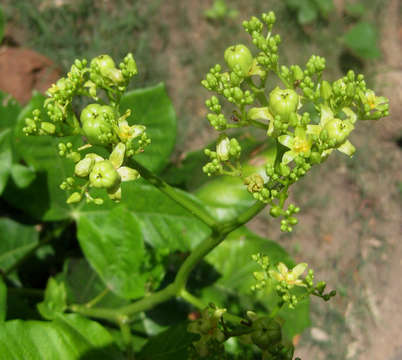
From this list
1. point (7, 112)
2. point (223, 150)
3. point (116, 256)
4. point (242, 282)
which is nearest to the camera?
point (223, 150)

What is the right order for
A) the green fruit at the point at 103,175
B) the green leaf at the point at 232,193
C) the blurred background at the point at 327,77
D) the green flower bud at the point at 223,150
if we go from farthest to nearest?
1. the blurred background at the point at 327,77
2. the green leaf at the point at 232,193
3. the green flower bud at the point at 223,150
4. the green fruit at the point at 103,175

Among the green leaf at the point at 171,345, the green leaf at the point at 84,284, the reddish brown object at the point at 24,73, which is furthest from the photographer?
the reddish brown object at the point at 24,73

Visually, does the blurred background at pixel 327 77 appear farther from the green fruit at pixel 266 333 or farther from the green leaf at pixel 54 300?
the green fruit at pixel 266 333

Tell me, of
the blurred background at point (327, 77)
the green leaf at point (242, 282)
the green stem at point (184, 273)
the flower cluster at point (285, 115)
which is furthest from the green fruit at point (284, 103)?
the blurred background at point (327, 77)

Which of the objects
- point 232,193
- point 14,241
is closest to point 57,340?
point 14,241

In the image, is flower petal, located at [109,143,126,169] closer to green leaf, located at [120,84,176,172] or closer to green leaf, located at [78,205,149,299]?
green leaf, located at [78,205,149,299]

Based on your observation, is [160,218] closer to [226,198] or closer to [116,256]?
[116,256]
